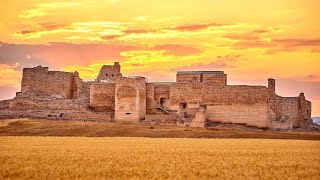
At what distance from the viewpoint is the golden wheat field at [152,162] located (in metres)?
23.0

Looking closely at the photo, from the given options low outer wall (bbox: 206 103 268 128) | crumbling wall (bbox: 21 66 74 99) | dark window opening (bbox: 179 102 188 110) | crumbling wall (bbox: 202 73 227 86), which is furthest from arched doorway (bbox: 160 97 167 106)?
crumbling wall (bbox: 21 66 74 99)

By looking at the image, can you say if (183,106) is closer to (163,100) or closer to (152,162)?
(163,100)

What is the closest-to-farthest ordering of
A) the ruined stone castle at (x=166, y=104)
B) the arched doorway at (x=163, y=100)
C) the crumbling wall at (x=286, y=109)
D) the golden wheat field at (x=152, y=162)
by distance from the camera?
1. the golden wheat field at (x=152, y=162)
2. the ruined stone castle at (x=166, y=104)
3. the arched doorway at (x=163, y=100)
4. the crumbling wall at (x=286, y=109)

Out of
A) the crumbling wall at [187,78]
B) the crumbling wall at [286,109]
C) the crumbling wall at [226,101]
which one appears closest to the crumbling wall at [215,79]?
the crumbling wall at [187,78]

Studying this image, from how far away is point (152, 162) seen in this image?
27.4m

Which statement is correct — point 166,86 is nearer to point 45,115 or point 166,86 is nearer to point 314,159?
point 45,115

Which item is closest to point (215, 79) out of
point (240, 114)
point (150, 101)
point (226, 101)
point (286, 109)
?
point (226, 101)

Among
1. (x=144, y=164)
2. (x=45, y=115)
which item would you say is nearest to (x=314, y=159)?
(x=144, y=164)

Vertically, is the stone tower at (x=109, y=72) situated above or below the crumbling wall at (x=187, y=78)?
above

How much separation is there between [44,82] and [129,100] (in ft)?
37.4

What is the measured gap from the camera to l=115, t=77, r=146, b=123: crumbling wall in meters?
57.1

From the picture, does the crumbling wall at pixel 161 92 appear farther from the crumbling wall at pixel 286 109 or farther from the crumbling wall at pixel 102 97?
the crumbling wall at pixel 286 109

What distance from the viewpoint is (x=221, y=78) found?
6388 centimetres

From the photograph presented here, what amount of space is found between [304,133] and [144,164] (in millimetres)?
33783
